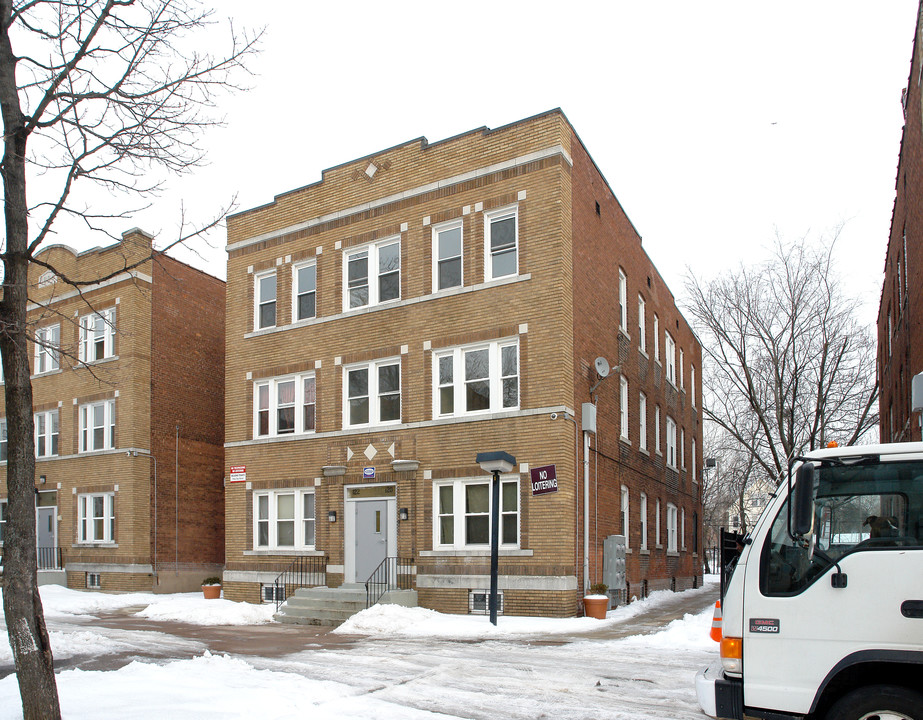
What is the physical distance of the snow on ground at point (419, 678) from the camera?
8.95 meters

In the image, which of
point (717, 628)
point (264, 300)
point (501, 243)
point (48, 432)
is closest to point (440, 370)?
point (501, 243)

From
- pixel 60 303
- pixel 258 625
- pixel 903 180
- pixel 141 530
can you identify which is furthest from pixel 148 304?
pixel 903 180

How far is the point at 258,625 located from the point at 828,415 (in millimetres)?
21973

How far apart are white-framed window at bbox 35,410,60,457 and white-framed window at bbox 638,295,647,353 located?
67.8 ft

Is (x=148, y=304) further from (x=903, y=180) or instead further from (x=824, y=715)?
(x=824, y=715)

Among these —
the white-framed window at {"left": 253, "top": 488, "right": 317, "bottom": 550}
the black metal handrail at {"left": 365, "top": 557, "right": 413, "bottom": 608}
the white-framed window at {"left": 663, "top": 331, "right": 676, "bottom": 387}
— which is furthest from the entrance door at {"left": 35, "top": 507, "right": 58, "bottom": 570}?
the white-framed window at {"left": 663, "top": 331, "right": 676, "bottom": 387}

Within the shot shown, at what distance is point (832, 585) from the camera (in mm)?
6328

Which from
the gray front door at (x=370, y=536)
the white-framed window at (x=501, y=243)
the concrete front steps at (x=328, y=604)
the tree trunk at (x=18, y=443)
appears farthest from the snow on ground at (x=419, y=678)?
the white-framed window at (x=501, y=243)

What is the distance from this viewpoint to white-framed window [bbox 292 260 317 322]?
23969 millimetres

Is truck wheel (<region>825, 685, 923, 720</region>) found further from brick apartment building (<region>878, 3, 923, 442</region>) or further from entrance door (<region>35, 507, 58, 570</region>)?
entrance door (<region>35, 507, 58, 570</region>)

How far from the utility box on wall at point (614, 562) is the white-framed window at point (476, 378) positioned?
4.11 meters

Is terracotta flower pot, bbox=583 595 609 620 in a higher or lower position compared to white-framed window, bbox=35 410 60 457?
lower

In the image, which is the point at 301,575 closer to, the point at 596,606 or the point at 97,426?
the point at 596,606

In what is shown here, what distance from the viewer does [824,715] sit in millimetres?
6398
